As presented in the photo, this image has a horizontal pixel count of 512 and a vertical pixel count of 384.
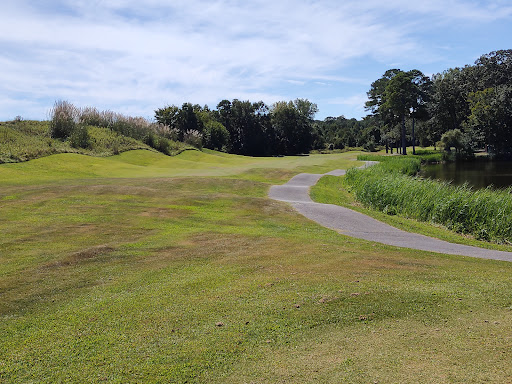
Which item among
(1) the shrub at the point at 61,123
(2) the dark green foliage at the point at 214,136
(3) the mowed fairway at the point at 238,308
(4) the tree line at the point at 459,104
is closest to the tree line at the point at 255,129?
(2) the dark green foliage at the point at 214,136

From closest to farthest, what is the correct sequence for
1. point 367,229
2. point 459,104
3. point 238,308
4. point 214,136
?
point 238,308
point 367,229
point 214,136
point 459,104

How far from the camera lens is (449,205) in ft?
61.4

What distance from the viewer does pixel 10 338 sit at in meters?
6.06

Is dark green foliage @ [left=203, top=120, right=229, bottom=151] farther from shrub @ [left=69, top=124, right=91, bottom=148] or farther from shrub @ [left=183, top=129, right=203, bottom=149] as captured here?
shrub @ [left=69, top=124, right=91, bottom=148]

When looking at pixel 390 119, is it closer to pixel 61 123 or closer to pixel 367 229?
pixel 61 123

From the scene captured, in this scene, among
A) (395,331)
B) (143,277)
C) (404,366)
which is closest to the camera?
(404,366)

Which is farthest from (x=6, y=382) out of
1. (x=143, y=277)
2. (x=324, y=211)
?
(x=324, y=211)

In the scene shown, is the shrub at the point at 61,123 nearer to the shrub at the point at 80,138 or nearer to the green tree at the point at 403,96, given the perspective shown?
the shrub at the point at 80,138

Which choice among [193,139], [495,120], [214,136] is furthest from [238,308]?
[214,136]

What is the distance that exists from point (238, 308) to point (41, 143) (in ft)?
116

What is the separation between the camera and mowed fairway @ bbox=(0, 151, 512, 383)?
16.6 feet

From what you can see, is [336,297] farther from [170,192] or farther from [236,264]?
[170,192]

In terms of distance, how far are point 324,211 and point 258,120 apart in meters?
77.3

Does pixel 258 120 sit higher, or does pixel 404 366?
pixel 258 120
